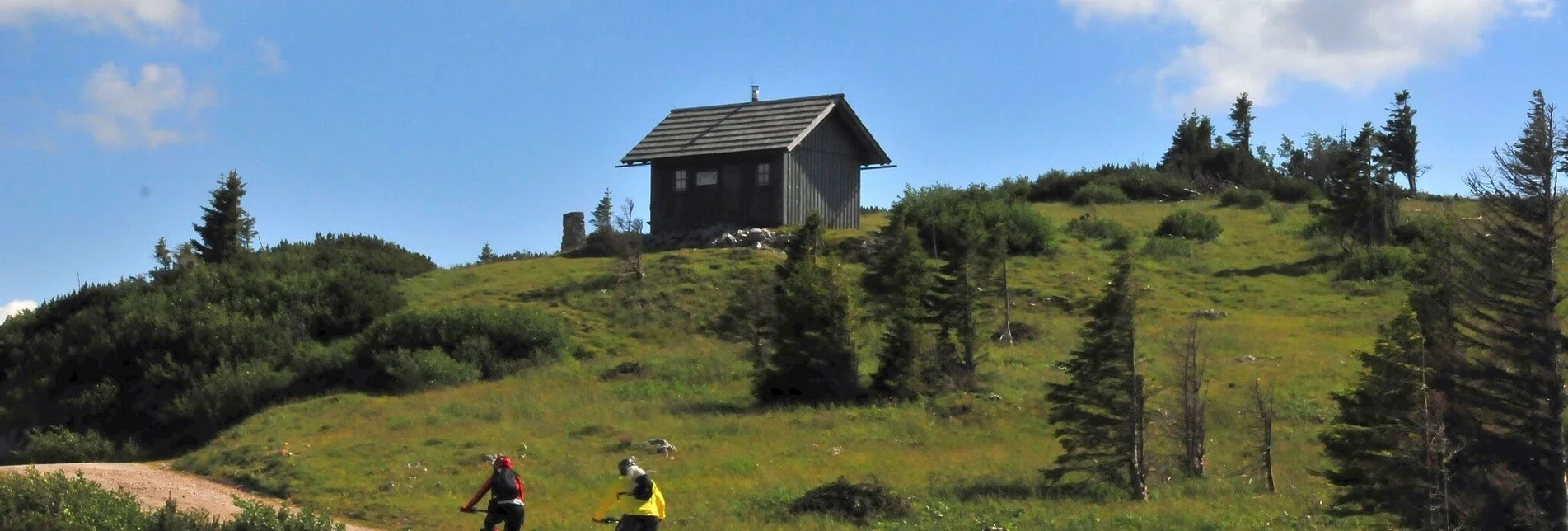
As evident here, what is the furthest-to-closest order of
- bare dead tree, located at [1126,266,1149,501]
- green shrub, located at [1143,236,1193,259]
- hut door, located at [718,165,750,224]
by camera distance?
1. hut door, located at [718,165,750,224]
2. green shrub, located at [1143,236,1193,259]
3. bare dead tree, located at [1126,266,1149,501]

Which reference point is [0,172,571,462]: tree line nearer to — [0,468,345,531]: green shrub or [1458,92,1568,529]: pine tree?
[0,468,345,531]: green shrub

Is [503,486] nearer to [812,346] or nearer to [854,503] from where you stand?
[854,503]

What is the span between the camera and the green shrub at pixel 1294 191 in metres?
70.4

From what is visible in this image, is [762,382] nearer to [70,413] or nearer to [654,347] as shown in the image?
[654,347]

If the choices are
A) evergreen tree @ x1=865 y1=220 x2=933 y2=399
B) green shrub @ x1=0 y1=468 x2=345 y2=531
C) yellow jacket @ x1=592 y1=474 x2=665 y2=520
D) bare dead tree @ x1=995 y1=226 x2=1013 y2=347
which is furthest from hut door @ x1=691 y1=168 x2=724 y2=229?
yellow jacket @ x1=592 y1=474 x2=665 y2=520

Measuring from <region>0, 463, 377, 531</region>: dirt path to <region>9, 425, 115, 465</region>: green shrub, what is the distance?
435cm

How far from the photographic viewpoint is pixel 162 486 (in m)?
27.4

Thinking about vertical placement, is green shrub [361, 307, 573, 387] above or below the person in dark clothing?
above

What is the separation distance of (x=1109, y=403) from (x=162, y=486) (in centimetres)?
1692

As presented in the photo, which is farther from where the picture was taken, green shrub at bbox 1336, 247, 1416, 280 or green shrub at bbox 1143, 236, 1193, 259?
green shrub at bbox 1143, 236, 1193, 259

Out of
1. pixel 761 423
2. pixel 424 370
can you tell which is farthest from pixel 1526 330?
pixel 424 370

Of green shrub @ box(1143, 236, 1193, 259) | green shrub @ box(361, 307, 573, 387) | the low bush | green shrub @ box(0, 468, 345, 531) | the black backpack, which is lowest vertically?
the low bush

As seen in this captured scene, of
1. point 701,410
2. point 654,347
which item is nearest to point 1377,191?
point 654,347

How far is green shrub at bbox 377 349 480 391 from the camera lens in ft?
129
